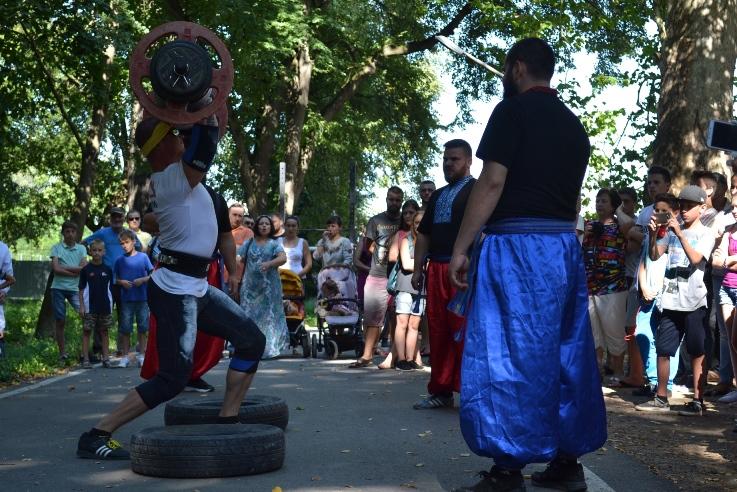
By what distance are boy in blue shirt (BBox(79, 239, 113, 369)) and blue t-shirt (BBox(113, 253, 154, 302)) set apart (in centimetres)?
15

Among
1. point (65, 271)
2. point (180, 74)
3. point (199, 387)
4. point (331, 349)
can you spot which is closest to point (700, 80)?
point (331, 349)

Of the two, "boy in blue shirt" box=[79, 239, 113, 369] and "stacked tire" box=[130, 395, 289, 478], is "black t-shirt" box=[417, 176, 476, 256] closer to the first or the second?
"stacked tire" box=[130, 395, 289, 478]

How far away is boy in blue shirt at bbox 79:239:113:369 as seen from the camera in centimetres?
1503

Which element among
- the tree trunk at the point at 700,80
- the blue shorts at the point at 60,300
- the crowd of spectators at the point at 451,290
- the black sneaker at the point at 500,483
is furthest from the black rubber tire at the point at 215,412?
the blue shorts at the point at 60,300

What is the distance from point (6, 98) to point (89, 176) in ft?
18.0

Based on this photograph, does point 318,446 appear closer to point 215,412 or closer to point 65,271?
point 215,412

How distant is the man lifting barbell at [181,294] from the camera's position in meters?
6.94

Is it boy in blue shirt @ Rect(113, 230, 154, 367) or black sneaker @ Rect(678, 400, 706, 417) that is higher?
boy in blue shirt @ Rect(113, 230, 154, 367)

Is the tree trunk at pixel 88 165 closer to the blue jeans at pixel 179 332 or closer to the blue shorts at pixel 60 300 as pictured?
the blue shorts at pixel 60 300

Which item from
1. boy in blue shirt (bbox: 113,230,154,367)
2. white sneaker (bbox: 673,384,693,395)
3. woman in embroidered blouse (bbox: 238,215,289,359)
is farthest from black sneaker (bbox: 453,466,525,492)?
woman in embroidered blouse (bbox: 238,215,289,359)

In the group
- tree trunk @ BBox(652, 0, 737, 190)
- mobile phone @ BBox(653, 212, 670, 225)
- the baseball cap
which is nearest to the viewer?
the baseball cap

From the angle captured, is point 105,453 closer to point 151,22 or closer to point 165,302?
point 165,302

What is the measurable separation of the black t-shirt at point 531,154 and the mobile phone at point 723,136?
199 centimetres

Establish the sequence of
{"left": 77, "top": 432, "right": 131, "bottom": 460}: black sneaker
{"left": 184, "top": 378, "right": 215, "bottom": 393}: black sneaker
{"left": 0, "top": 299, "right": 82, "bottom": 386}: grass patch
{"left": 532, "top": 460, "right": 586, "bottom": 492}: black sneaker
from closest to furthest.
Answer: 1. {"left": 532, "top": 460, "right": 586, "bottom": 492}: black sneaker
2. {"left": 77, "top": 432, "right": 131, "bottom": 460}: black sneaker
3. {"left": 184, "top": 378, "right": 215, "bottom": 393}: black sneaker
4. {"left": 0, "top": 299, "right": 82, "bottom": 386}: grass patch
